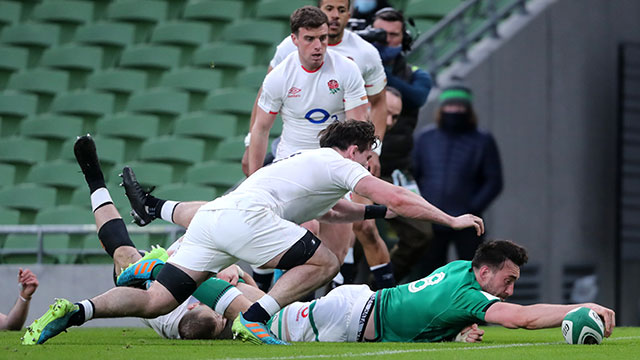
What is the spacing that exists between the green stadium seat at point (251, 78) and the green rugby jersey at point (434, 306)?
6.78 metres

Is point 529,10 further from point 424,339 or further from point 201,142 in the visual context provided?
point 424,339

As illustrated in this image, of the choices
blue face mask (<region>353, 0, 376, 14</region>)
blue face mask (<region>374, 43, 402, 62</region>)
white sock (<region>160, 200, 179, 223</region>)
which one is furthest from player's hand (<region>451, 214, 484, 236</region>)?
blue face mask (<region>353, 0, 376, 14</region>)

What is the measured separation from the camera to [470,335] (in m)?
6.76

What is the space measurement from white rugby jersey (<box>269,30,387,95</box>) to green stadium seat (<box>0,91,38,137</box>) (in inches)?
237

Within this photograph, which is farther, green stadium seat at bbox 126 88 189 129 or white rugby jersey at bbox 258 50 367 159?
green stadium seat at bbox 126 88 189 129

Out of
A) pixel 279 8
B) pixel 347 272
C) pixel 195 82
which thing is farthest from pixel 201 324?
pixel 279 8

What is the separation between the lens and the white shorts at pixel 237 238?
21.2ft

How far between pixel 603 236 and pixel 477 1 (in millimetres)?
3150

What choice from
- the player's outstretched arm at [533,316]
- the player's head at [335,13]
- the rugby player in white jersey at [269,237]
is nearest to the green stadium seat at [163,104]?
the player's head at [335,13]

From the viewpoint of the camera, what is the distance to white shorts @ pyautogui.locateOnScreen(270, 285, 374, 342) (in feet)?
22.4

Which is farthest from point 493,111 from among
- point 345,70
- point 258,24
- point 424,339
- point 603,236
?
point 424,339

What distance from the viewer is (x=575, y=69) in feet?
43.3

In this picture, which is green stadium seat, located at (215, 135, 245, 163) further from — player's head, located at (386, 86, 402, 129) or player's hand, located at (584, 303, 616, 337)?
player's hand, located at (584, 303, 616, 337)

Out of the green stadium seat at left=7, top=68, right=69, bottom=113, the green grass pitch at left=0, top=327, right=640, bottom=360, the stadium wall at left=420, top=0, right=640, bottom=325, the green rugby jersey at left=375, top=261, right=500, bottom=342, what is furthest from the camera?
the green stadium seat at left=7, top=68, right=69, bottom=113
